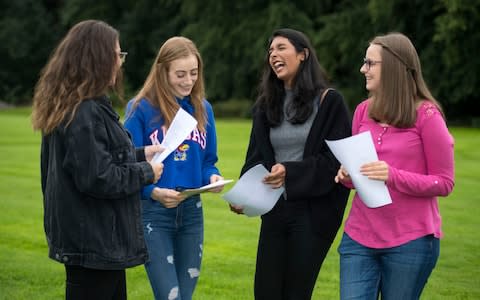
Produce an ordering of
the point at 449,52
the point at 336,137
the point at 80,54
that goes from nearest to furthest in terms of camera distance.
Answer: the point at 80,54
the point at 336,137
the point at 449,52

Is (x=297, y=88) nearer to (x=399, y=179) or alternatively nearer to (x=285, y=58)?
(x=285, y=58)

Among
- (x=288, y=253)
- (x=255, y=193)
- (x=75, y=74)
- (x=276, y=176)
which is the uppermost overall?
(x=75, y=74)

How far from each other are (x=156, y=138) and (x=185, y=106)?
29 cm

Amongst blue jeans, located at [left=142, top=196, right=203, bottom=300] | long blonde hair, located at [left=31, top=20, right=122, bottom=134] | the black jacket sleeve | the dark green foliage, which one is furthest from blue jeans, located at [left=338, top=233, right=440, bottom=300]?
the dark green foliage

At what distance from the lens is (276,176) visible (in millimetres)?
4598

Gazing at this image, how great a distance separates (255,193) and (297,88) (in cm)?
66

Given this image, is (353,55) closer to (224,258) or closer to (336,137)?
(224,258)

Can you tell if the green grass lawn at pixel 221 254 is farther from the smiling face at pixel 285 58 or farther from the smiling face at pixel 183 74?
the smiling face at pixel 285 58

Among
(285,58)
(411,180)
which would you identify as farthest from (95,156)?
(285,58)

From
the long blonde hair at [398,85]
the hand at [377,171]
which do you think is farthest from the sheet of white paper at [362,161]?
the long blonde hair at [398,85]

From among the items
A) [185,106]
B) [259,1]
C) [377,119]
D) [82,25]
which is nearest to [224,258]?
[185,106]

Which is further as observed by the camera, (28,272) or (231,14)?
(231,14)

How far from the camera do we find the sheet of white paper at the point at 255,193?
4.64 meters

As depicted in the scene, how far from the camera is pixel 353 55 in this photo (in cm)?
3828
